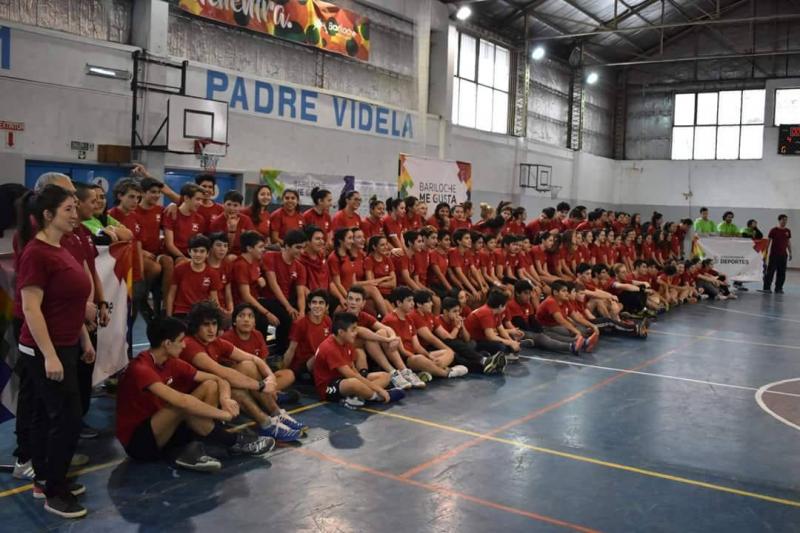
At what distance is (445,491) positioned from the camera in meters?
5.46

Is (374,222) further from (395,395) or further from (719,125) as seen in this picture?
(719,125)

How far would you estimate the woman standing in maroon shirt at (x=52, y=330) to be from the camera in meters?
4.48

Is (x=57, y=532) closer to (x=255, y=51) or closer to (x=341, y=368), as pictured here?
(x=341, y=368)

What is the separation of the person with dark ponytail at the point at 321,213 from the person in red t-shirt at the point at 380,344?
6.32 feet

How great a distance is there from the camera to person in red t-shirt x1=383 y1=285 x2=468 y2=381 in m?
9.02

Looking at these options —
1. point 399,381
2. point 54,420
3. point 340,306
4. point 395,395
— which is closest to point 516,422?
point 395,395

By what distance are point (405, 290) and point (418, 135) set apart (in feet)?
43.4

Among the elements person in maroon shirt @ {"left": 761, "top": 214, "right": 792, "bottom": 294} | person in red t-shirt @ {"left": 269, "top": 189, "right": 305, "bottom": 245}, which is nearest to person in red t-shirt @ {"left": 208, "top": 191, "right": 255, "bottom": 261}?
person in red t-shirt @ {"left": 269, "top": 189, "right": 305, "bottom": 245}

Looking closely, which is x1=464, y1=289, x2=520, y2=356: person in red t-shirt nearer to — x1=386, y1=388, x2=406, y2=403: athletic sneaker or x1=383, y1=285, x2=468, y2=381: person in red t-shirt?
x1=383, y1=285, x2=468, y2=381: person in red t-shirt

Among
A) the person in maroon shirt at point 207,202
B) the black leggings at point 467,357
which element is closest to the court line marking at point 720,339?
the black leggings at point 467,357

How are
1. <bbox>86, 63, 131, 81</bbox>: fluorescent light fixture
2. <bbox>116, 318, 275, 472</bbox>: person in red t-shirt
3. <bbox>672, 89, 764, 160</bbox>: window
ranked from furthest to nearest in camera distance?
<bbox>672, 89, 764, 160</bbox>: window → <bbox>86, 63, 131, 81</bbox>: fluorescent light fixture → <bbox>116, 318, 275, 472</bbox>: person in red t-shirt

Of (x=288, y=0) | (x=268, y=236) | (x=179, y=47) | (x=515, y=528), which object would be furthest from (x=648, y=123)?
(x=515, y=528)

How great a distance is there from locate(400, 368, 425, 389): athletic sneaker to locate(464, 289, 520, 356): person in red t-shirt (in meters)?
1.73

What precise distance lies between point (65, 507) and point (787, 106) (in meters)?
31.7
